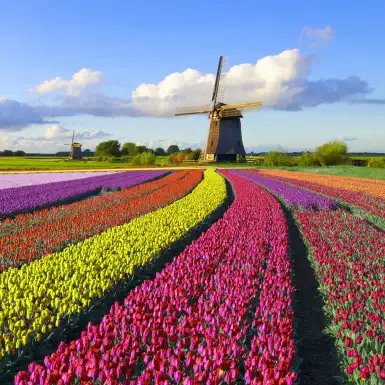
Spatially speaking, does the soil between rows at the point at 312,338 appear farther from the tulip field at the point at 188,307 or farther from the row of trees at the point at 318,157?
the row of trees at the point at 318,157

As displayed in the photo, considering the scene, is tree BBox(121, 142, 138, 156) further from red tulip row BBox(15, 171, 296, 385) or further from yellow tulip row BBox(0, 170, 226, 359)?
red tulip row BBox(15, 171, 296, 385)

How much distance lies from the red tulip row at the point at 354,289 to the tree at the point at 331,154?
223 feet

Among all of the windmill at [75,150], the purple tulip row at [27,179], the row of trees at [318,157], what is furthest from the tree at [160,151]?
the purple tulip row at [27,179]

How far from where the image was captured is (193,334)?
14.1 feet

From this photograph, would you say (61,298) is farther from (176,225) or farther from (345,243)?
(345,243)

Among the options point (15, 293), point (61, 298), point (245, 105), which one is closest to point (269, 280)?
point (61, 298)

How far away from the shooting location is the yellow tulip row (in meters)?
4.91

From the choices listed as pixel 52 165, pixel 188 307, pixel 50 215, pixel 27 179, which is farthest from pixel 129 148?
pixel 188 307

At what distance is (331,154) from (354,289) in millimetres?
74921

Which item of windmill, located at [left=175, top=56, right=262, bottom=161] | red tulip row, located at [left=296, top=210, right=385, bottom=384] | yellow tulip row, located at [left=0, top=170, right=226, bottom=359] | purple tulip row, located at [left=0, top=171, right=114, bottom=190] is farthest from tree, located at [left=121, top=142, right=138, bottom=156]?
yellow tulip row, located at [left=0, top=170, right=226, bottom=359]

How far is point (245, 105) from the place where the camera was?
5831 cm

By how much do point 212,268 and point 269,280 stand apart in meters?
1.18

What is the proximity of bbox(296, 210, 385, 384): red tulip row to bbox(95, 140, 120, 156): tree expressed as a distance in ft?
341

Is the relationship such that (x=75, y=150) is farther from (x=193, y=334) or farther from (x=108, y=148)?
(x=193, y=334)
